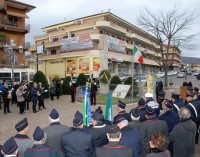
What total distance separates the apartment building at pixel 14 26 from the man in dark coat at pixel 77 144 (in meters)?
35.2

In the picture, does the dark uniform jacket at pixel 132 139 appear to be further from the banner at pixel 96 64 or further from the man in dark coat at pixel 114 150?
the banner at pixel 96 64

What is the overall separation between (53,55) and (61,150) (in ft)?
166

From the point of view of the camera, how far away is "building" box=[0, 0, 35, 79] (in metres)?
38.5

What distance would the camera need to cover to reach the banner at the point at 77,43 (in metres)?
47.6

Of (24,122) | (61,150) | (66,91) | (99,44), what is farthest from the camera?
(99,44)

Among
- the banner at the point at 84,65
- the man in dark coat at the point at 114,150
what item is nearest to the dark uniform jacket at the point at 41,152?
the man in dark coat at the point at 114,150

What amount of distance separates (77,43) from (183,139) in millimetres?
44092

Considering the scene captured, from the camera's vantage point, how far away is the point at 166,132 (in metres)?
6.11

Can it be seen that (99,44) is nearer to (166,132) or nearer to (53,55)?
(53,55)

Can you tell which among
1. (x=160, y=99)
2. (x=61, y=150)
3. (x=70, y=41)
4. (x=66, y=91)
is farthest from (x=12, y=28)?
(x=61, y=150)

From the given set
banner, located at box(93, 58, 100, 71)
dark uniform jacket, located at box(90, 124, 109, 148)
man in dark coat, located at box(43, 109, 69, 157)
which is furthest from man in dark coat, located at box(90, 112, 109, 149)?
banner, located at box(93, 58, 100, 71)

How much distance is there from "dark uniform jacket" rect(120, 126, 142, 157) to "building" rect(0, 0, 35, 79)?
35216 millimetres

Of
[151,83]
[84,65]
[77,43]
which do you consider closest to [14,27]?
[77,43]

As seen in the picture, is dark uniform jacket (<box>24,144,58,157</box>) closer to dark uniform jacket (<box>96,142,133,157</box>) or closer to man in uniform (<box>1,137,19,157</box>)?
man in uniform (<box>1,137,19,157</box>)
